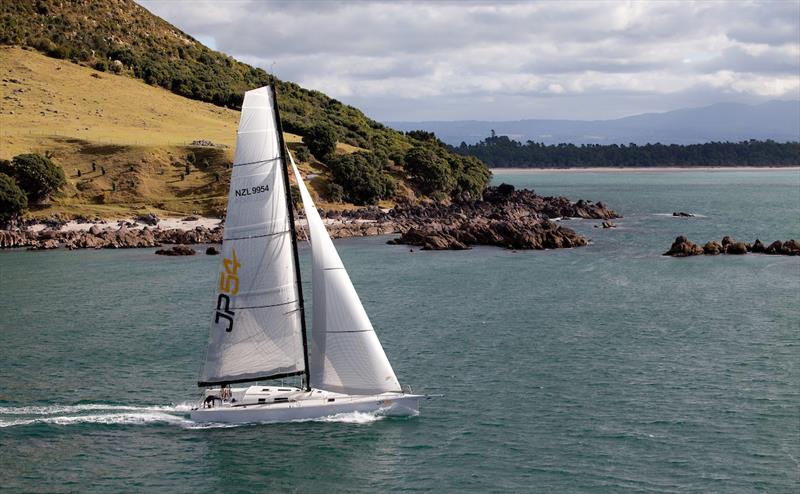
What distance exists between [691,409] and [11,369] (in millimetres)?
35272

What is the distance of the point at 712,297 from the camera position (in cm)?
6825

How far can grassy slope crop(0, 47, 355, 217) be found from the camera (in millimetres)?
124188

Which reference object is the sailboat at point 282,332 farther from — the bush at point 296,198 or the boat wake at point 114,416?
the bush at point 296,198

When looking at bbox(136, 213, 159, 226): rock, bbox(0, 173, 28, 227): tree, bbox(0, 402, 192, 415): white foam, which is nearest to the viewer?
bbox(0, 402, 192, 415): white foam

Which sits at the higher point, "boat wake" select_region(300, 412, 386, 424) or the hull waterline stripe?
the hull waterline stripe

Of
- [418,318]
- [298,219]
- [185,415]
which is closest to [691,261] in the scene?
[418,318]

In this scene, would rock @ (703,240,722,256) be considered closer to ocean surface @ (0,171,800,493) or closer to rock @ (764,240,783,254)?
rock @ (764,240,783,254)

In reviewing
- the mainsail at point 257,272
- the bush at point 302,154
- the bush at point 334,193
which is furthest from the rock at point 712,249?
the bush at point 302,154

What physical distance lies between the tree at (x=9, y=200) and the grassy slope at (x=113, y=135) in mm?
4575

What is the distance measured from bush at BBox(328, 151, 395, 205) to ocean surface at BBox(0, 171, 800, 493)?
55052 mm

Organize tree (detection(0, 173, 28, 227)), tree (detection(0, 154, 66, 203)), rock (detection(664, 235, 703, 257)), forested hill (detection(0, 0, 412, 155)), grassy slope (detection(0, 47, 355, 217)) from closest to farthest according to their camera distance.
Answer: rock (detection(664, 235, 703, 257)) → tree (detection(0, 173, 28, 227)) → tree (detection(0, 154, 66, 203)) → grassy slope (detection(0, 47, 355, 217)) → forested hill (detection(0, 0, 412, 155))

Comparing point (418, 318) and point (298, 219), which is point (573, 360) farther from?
point (298, 219)

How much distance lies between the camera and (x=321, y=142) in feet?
476

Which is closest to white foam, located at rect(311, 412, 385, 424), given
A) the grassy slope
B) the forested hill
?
the grassy slope
